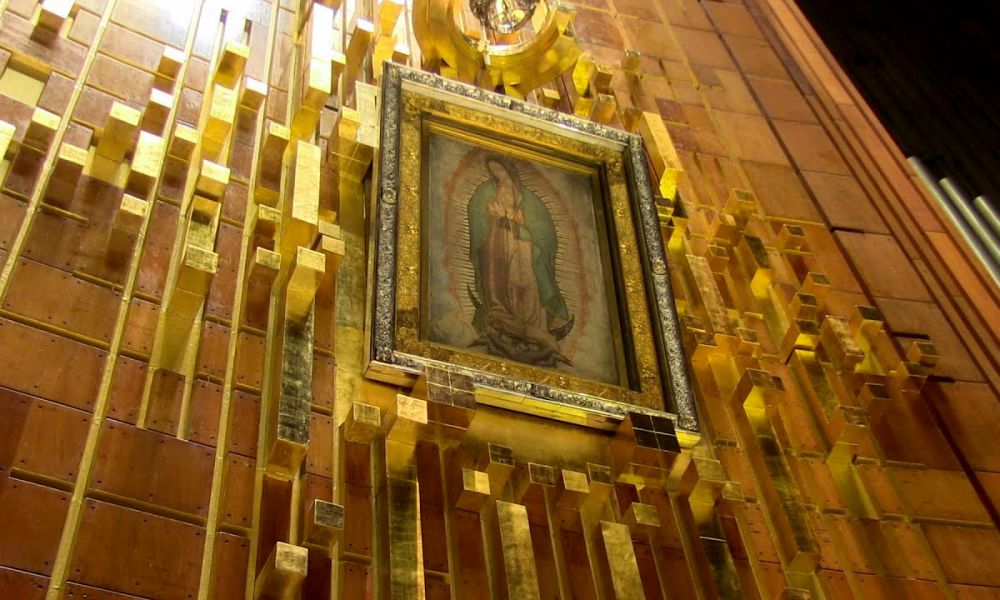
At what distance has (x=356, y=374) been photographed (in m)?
3.38

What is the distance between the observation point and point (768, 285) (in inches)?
175

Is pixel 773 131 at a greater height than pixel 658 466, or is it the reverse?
pixel 773 131

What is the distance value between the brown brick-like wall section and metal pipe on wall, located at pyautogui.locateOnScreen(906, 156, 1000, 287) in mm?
479

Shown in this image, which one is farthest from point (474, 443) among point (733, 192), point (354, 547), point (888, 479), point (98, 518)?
point (733, 192)

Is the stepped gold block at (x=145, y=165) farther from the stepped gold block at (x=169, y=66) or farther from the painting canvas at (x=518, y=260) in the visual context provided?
the painting canvas at (x=518, y=260)

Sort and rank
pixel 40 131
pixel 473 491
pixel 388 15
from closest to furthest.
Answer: pixel 473 491 < pixel 40 131 < pixel 388 15

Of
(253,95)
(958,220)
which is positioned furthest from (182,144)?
(958,220)

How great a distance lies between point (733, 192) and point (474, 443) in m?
1.91

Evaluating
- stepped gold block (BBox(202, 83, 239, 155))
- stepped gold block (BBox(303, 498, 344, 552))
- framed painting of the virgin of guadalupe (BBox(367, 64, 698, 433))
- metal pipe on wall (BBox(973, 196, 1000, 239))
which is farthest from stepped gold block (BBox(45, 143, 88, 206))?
metal pipe on wall (BBox(973, 196, 1000, 239))

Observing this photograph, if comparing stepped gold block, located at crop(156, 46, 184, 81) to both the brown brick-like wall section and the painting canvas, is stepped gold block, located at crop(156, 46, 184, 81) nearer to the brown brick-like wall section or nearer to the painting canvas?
the brown brick-like wall section

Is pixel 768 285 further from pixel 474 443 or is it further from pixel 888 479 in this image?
Answer: pixel 474 443

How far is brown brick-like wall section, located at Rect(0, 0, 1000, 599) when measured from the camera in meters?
2.78

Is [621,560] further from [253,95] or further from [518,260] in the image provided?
[253,95]

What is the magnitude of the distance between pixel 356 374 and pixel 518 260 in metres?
0.84
